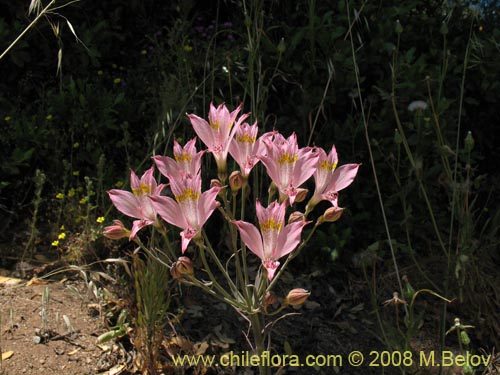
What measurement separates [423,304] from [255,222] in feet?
2.73

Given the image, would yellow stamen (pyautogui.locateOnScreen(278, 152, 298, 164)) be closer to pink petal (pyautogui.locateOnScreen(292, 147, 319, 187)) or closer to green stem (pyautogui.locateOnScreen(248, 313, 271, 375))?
pink petal (pyautogui.locateOnScreen(292, 147, 319, 187))

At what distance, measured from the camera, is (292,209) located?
9.65 feet

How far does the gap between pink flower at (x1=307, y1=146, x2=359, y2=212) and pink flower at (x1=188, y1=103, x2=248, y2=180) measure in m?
0.23

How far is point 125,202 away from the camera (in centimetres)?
160

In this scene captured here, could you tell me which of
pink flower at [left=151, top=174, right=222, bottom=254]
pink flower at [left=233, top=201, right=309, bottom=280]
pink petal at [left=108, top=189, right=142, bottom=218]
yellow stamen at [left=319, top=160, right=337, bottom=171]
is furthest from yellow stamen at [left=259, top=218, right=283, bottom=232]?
pink petal at [left=108, top=189, right=142, bottom=218]

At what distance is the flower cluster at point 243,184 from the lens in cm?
146

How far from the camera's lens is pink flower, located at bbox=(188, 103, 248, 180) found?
164 centimetres

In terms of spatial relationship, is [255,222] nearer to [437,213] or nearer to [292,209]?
[292,209]

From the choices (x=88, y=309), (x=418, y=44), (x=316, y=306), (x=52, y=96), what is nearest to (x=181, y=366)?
(x=88, y=309)

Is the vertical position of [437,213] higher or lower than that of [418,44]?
lower

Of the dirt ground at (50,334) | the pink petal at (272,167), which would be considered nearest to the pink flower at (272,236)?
the pink petal at (272,167)

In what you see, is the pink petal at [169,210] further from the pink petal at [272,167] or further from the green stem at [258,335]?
the green stem at [258,335]

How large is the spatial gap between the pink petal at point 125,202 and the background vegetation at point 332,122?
1109 millimetres

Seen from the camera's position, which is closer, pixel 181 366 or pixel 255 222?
pixel 181 366
